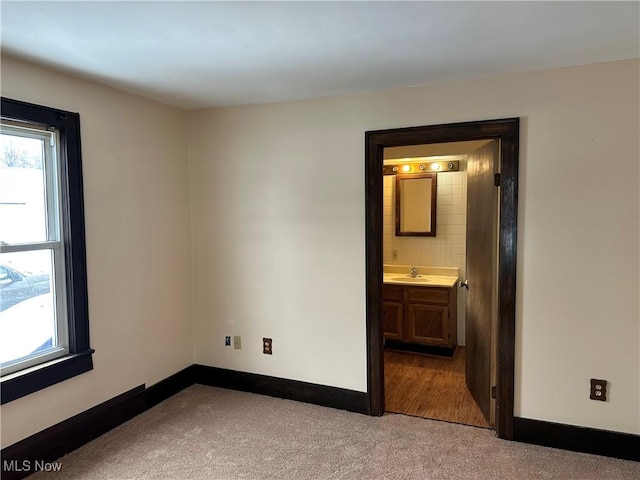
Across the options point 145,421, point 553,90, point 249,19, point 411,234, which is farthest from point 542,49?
point 145,421

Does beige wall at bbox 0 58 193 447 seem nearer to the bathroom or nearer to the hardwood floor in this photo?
the hardwood floor

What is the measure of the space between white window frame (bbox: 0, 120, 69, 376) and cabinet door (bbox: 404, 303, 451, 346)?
308 cm

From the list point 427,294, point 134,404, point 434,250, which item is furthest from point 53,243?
point 434,250

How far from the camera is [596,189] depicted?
2416mm

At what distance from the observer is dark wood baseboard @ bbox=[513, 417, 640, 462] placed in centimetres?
243

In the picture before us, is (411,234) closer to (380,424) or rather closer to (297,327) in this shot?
(297,327)

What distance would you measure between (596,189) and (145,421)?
3271 mm

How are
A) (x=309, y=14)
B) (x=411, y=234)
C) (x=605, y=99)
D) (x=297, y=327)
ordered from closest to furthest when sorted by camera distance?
(x=309, y=14), (x=605, y=99), (x=297, y=327), (x=411, y=234)

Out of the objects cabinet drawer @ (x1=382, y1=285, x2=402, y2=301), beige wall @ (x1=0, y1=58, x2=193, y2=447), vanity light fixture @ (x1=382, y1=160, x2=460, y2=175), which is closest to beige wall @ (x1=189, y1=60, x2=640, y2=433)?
beige wall @ (x1=0, y1=58, x2=193, y2=447)

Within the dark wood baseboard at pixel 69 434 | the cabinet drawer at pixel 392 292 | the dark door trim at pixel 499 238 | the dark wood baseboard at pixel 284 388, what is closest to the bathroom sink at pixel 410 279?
the cabinet drawer at pixel 392 292

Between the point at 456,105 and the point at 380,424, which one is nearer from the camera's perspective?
the point at 456,105

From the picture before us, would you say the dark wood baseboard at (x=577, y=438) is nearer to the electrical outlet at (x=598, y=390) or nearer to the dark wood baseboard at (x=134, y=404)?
the electrical outlet at (x=598, y=390)

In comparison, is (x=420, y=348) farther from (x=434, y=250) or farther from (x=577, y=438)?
(x=577, y=438)

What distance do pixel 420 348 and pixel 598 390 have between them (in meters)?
2.04
